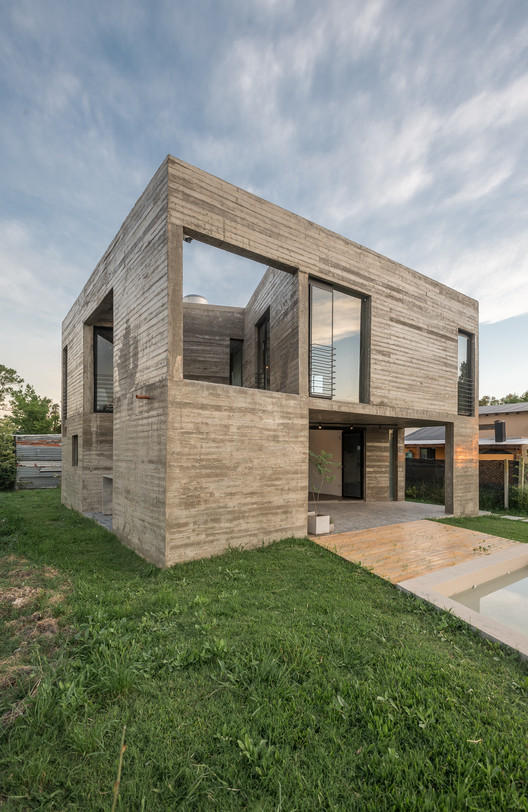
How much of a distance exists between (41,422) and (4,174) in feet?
83.6

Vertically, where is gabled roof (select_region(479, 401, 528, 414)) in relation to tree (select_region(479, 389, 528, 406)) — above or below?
below

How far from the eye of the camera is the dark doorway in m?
12.3

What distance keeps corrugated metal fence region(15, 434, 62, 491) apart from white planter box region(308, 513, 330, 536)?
15.8 m

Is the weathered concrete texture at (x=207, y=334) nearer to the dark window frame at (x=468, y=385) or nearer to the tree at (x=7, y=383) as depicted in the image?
the dark window frame at (x=468, y=385)

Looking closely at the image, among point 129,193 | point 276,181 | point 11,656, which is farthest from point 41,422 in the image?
point 11,656

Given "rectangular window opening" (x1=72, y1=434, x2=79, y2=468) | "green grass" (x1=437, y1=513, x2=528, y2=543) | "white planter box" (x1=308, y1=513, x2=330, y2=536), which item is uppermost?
→ "rectangular window opening" (x1=72, y1=434, x2=79, y2=468)

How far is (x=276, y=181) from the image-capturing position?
16219mm

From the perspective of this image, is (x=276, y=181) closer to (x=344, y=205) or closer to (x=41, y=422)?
(x=344, y=205)

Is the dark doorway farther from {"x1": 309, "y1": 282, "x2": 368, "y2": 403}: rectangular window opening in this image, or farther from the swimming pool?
the swimming pool

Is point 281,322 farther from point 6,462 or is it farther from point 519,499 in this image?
point 6,462

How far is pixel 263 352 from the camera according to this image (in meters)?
10.5

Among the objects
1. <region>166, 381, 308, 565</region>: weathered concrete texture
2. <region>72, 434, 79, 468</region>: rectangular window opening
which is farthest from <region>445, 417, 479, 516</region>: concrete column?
<region>72, 434, 79, 468</region>: rectangular window opening

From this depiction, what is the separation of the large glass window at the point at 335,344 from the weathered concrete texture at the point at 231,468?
124 cm

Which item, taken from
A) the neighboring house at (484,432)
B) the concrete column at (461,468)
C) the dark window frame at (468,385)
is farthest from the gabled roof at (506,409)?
the concrete column at (461,468)
